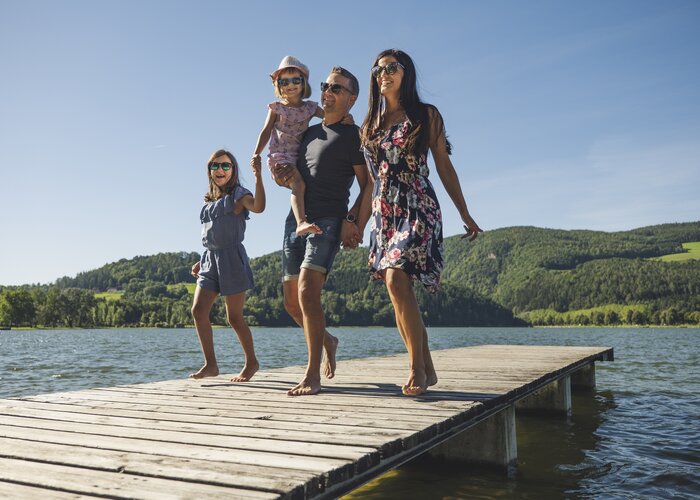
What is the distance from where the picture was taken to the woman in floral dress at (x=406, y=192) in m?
4.61

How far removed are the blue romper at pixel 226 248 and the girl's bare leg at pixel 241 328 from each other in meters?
0.10

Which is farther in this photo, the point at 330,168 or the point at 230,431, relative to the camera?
the point at 330,168

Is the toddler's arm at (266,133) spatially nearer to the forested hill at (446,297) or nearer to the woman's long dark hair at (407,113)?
the woman's long dark hair at (407,113)

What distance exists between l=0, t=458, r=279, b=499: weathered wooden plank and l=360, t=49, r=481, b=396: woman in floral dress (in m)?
2.51

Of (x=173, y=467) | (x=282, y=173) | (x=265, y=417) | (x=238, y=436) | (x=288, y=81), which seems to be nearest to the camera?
(x=173, y=467)

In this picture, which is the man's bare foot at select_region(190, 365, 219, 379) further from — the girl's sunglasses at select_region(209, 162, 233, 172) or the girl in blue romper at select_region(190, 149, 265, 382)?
the girl's sunglasses at select_region(209, 162, 233, 172)

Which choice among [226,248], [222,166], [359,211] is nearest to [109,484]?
[359,211]

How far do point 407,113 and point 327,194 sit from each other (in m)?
0.94

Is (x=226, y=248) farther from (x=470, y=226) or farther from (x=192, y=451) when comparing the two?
(x=192, y=451)

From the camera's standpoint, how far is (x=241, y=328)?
6.19 meters

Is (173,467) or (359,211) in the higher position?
(359,211)

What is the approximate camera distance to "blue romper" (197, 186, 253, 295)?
239 inches

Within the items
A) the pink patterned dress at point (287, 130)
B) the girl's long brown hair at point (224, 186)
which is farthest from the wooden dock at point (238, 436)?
the pink patterned dress at point (287, 130)

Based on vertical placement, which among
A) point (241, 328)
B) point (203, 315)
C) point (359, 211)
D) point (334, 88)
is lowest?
point (241, 328)
